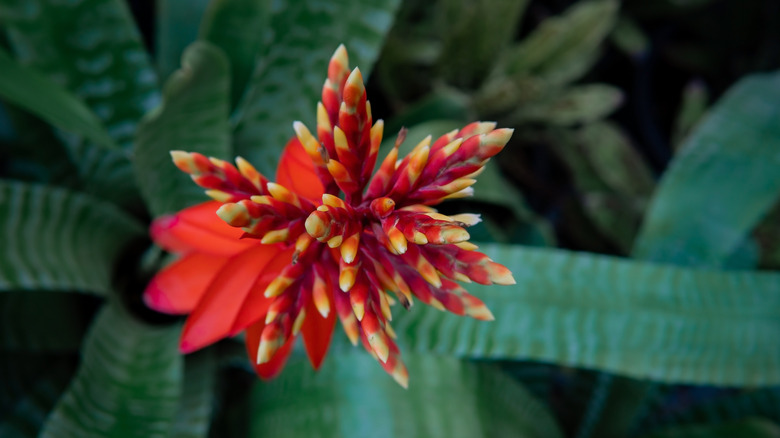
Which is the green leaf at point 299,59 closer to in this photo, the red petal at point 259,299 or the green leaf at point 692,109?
the red petal at point 259,299

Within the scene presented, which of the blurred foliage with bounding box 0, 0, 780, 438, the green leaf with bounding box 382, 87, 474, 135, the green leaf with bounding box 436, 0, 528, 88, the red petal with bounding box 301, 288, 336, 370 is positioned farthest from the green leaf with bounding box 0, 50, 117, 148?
the green leaf with bounding box 436, 0, 528, 88

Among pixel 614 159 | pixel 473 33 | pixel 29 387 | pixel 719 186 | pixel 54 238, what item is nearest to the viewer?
pixel 54 238

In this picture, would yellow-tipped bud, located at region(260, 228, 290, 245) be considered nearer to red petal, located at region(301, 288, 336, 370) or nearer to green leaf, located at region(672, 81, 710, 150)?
red petal, located at region(301, 288, 336, 370)

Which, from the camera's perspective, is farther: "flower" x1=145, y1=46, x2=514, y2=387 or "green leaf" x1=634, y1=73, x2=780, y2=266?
"green leaf" x1=634, y1=73, x2=780, y2=266

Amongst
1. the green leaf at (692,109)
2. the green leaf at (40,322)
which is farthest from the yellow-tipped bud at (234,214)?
the green leaf at (692,109)

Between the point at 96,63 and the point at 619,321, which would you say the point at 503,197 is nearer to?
the point at 619,321

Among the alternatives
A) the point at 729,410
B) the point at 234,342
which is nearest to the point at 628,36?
the point at 729,410
